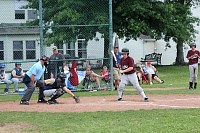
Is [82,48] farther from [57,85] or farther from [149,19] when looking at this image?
[149,19]

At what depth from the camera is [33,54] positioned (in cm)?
2200

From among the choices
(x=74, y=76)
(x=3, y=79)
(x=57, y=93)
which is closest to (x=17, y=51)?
(x=3, y=79)

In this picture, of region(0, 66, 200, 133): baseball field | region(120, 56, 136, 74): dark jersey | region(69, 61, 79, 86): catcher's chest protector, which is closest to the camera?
region(0, 66, 200, 133): baseball field

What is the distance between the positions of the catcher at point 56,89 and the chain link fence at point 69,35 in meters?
3.44

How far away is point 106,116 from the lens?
11.8 m

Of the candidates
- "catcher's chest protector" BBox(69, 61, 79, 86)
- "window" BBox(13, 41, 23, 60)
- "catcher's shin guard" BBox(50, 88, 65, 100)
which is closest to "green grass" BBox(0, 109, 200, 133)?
"catcher's shin guard" BBox(50, 88, 65, 100)

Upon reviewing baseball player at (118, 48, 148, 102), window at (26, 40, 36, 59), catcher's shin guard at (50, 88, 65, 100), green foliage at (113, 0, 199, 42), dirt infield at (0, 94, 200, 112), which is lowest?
dirt infield at (0, 94, 200, 112)

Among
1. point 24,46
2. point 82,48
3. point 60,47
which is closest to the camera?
point 82,48

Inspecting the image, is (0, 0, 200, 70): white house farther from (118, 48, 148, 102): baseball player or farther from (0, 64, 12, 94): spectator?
(118, 48, 148, 102): baseball player

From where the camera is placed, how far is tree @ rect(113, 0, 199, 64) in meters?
31.0

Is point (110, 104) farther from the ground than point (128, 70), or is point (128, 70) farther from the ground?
point (128, 70)

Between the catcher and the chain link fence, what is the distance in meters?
3.44

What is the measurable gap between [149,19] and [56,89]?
1798cm

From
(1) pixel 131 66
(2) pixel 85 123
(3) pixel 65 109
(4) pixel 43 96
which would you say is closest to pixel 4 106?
(4) pixel 43 96
